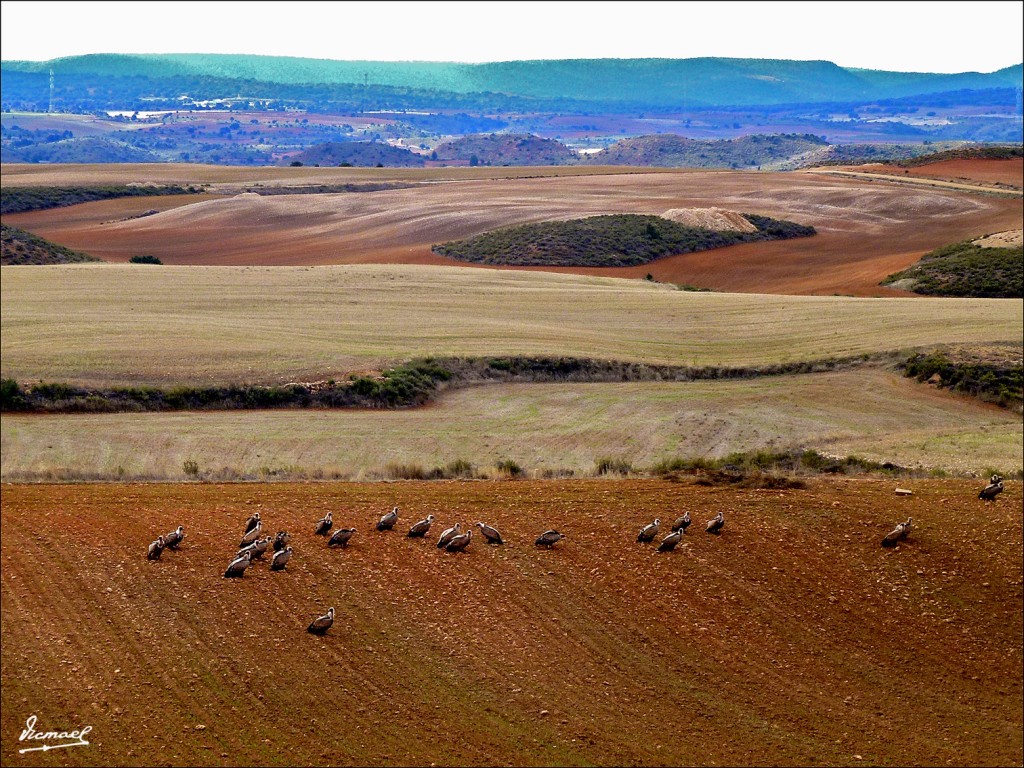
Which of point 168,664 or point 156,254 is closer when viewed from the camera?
point 168,664

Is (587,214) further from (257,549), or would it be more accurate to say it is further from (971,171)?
(257,549)

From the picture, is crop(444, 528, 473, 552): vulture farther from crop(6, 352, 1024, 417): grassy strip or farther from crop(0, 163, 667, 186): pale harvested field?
crop(0, 163, 667, 186): pale harvested field

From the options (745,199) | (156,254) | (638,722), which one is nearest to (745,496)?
(638,722)

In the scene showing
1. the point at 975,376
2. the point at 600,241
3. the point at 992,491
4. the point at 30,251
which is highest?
the point at 992,491

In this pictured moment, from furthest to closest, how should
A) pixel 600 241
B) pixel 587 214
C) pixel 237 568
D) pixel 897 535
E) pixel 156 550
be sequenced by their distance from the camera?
1. pixel 587 214
2. pixel 600 241
3. pixel 897 535
4. pixel 156 550
5. pixel 237 568

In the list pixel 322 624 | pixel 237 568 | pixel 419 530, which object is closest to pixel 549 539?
pixel 419 530

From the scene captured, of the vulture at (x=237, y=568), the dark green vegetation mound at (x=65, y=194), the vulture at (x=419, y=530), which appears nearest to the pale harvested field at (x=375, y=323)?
the vulture at (x=419, y=530)

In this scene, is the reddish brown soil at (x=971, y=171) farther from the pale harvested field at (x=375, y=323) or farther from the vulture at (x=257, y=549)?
the vulture at (x=257, y=549)

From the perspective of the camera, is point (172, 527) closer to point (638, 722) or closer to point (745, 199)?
point (638, 722)
